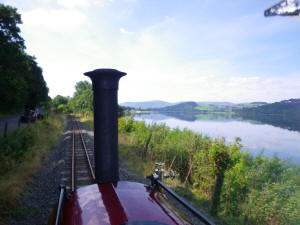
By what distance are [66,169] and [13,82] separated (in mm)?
19085

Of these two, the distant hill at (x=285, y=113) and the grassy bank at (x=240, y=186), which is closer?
the grassy bank at (x=240, y=186)

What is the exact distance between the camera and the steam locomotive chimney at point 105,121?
2.89 meters

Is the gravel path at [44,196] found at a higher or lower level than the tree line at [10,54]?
lower

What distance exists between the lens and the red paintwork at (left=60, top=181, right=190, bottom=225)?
1616mm

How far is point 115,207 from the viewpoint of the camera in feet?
5.76

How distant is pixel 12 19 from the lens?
2086 cm

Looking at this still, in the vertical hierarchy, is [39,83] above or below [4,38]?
below

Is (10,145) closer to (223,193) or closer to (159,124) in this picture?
(223,193)

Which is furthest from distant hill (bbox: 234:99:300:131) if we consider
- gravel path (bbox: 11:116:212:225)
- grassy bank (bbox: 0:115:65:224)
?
grassy bank (bbox: 0:115:65:224)

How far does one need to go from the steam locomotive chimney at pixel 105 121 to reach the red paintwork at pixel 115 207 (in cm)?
61

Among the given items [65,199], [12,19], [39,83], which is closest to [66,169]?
[65,199]

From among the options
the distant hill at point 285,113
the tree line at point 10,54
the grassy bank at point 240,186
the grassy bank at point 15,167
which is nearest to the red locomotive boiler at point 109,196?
the grassy bank at point 15,167

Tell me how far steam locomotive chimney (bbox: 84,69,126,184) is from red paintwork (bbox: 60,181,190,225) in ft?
1.99

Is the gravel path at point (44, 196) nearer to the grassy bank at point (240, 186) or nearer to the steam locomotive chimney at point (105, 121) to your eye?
the grassy bank at point (240, 186)
